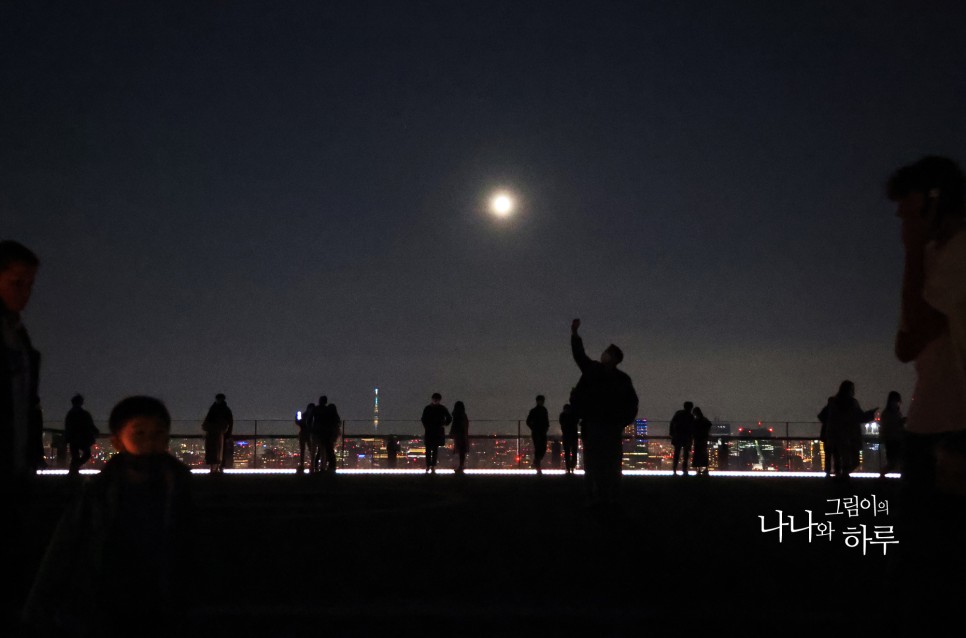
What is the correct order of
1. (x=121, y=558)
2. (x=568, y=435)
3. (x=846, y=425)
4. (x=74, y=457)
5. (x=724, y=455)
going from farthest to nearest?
(x=724, y=455) < (x=568, y=435) < (x=74, y=457) < (x=846, y=425) < (x=121, y=558)

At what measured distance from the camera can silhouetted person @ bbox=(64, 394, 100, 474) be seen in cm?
2350

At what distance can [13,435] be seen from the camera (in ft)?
11.6

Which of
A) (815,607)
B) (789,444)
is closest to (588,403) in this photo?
(815,607)

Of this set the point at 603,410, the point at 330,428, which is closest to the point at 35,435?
Answer: the point at 603,410

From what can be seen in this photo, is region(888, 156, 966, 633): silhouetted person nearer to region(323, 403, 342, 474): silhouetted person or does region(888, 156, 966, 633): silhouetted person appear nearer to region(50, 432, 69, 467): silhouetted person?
region(323, 403, 342, 474): silhouetted person

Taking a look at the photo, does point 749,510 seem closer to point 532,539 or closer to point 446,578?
point 532,539

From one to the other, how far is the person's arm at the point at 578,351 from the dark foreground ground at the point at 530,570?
6.26 ft

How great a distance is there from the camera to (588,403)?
13375 mm

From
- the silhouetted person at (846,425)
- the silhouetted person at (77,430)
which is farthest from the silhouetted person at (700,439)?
the silhouetted person at (77,430)

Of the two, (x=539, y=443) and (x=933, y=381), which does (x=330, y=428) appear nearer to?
(x=539, y=443)

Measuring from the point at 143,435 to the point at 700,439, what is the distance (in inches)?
998

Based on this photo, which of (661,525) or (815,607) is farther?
(661,525)

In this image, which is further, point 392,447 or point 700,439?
point 392,447

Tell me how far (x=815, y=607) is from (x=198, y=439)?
30031 millimetres
